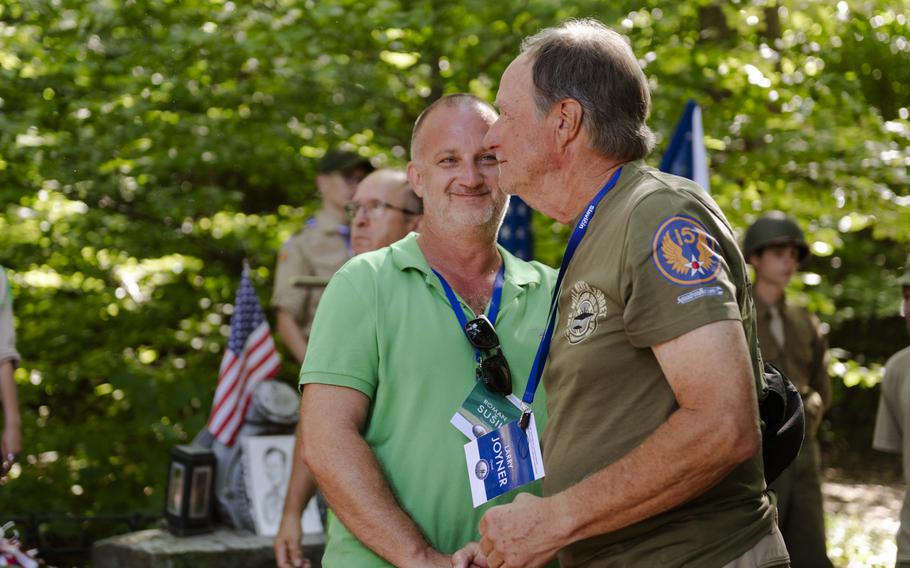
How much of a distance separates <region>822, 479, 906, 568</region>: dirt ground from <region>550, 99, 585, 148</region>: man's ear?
23.1 feet

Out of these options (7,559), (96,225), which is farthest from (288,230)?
(7,559)

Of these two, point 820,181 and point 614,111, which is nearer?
point 614,111

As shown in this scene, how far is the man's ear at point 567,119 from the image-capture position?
7.04 feet

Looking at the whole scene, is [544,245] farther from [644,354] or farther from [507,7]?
[644,354]

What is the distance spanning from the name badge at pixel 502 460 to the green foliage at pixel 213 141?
4.09 m

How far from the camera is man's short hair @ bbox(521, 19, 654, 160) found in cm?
214

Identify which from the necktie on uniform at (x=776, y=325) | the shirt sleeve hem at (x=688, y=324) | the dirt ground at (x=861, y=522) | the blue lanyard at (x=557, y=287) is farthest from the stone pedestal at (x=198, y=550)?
the dirt ground at (x=861, y=522)

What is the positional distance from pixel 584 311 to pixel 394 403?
0.69 metres

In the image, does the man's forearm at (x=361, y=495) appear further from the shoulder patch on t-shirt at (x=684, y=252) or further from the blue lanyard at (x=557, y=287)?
the shoulder patch on t-shirt at (x=684, y=252)

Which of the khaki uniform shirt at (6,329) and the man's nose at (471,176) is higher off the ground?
the man's nose at (471,176)

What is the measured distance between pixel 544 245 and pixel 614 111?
5.01 m

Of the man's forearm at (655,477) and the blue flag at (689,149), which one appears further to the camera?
the blue flag at (689,149)

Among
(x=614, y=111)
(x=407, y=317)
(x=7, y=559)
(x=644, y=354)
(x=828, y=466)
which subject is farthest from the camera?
(x=828, y=466)

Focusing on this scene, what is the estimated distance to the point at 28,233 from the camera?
23.7 ft
